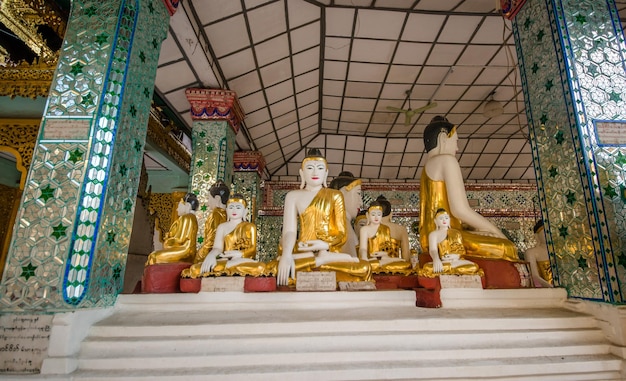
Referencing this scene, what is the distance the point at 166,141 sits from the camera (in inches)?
258

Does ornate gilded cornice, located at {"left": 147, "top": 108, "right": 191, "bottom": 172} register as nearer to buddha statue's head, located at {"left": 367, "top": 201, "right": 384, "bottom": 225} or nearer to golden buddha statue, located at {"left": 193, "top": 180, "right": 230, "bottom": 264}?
golden buddha statue, located at {"left": 193, "top": 180, "right": 230, "bottom": 264}

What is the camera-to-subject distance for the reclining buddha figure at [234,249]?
284cm

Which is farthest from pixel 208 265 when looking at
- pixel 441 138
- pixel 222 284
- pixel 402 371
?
pixel 441 138

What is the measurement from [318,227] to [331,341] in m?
1.36

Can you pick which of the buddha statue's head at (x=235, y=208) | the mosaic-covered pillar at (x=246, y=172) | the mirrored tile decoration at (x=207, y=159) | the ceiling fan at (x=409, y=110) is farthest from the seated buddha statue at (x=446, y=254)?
the mosaic-covered pillar at (x=246, y=172)

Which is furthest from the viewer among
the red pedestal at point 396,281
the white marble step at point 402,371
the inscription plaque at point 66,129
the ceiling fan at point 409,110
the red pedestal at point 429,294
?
the ceiling fan at point 409,110

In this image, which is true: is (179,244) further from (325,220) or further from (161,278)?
(325,220)

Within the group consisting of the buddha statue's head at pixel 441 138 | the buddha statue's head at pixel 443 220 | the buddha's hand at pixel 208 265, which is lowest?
the buddha's hand at pixel 208 265

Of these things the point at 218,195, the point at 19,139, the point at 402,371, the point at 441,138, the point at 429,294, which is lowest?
the point at 402,371

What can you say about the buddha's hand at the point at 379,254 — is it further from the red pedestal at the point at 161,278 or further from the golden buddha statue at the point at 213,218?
the red pedestal at the point at 161,278

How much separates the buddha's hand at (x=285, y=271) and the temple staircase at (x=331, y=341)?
0.65 feet

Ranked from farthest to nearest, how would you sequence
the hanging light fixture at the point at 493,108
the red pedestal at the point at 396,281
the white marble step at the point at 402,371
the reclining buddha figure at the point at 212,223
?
the hanging light fixture at the point at 493,108, the red pedestal at the point at 396,281, the reclining buddha figure at the point at 212,223, the white marble step at the point at 402,371

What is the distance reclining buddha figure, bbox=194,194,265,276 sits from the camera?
2.84m

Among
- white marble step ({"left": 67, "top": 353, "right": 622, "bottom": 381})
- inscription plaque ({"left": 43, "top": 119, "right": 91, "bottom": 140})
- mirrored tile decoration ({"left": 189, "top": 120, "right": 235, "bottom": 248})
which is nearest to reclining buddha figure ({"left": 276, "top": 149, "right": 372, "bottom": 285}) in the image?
white marble step ({"left": 67, "top": 353, "right": 622, "bottom": 381})
